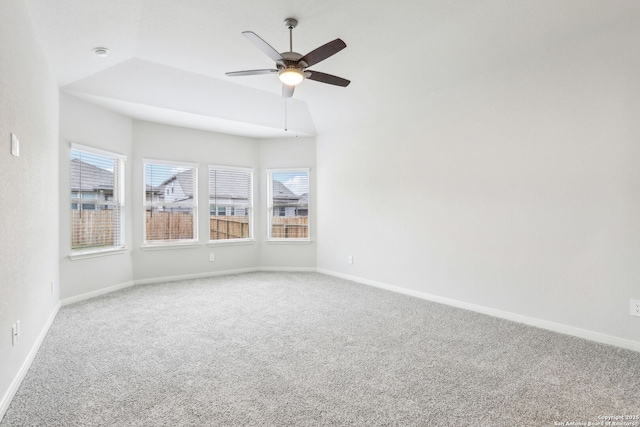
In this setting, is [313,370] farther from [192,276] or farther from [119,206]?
[119,206]

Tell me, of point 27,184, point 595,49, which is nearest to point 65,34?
point 27,184

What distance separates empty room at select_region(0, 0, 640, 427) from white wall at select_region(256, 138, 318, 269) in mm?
708

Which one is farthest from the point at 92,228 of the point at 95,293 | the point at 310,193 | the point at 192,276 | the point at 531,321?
the point at 531,321

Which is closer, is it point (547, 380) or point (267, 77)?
point (547, 380)

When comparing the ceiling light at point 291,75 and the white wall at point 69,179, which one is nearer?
the ceiling light at point 291,75

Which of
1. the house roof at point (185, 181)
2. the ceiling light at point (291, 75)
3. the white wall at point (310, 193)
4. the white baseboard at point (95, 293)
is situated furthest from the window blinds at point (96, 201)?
the ceiling light at point (291, 75)

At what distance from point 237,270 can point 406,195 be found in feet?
11.0

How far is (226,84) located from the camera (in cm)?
450

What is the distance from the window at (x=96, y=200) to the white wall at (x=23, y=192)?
84 cm

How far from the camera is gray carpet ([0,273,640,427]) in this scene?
1.92 meters

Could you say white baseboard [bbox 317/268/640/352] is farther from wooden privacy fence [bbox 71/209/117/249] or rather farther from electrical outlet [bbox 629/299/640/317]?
wooden privacy fence [bbox 71/209/117/249]

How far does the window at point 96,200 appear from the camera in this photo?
4289 mm

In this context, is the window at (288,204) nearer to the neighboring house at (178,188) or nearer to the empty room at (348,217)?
the empty room at (348,217)

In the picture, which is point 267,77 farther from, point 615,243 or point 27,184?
point 615,243
